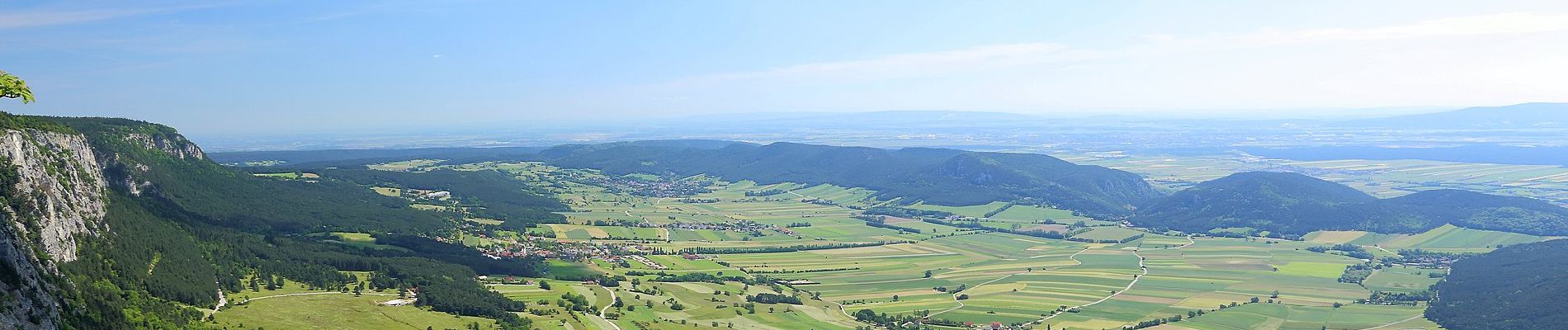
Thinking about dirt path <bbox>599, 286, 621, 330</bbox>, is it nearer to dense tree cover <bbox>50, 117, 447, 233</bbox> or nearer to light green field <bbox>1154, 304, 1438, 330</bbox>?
dense tree cover <bbox>50, 117, 447, 233</bbox>

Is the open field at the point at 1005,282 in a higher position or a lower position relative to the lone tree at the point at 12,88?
lower

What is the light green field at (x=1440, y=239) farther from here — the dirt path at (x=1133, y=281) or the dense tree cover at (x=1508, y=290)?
the dirt path at (x=1133, y=281)

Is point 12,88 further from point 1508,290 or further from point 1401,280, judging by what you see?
point 1401,280

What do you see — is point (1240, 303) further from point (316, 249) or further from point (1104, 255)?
point (316, 249)

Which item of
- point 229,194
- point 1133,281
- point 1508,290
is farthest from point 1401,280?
point 229,194

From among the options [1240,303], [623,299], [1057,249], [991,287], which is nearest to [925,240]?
[1057,249]

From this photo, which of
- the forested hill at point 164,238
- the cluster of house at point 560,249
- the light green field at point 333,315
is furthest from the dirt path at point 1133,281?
the cluster of house at point 560,249
